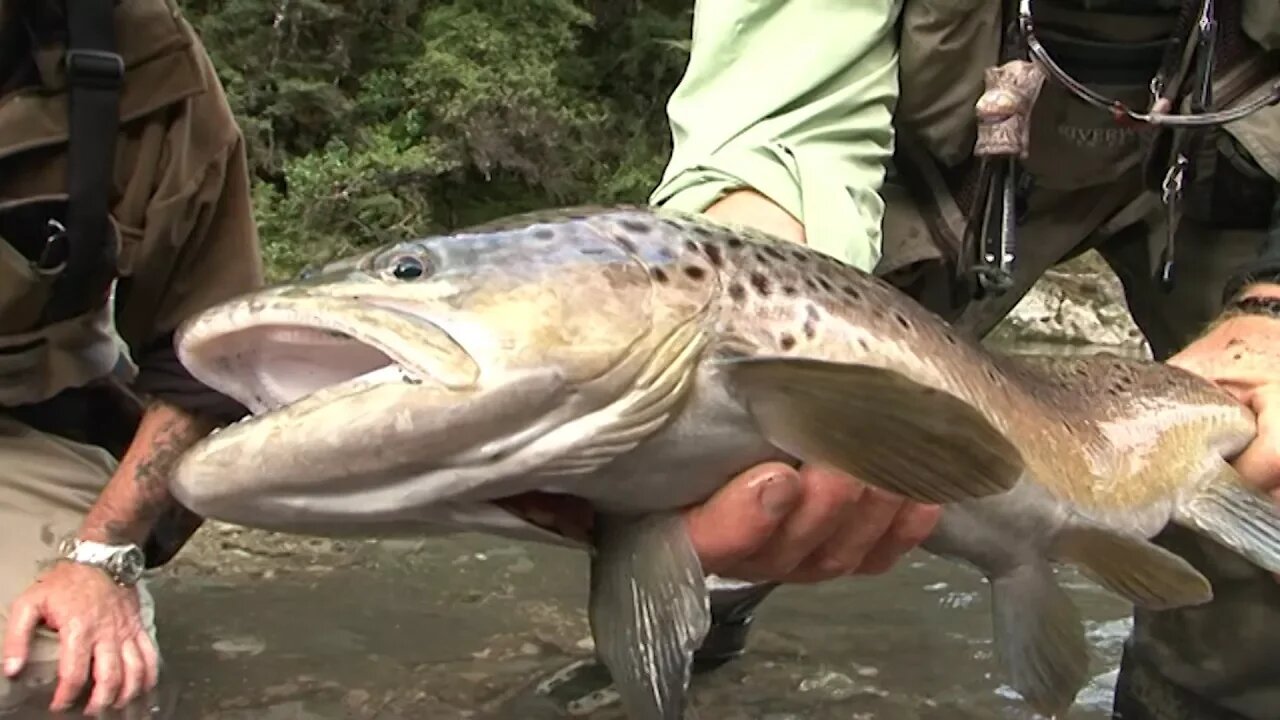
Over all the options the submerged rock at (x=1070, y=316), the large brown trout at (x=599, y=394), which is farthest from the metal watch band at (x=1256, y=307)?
the submerged rock at (x=1070, y=316)

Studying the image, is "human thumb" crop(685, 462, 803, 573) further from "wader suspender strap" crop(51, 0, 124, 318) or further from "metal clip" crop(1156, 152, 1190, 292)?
"wader suspender strap" crop(51, 0, 124, 318)

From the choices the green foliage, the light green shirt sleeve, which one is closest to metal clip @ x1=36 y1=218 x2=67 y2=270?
the light green shirt sleeve

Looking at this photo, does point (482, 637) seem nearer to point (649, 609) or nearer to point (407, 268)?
point (649, 609)

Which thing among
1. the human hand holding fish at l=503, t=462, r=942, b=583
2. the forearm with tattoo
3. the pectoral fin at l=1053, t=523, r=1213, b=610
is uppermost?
the human hand holding fish at l=503, t=462, r=942, b=583

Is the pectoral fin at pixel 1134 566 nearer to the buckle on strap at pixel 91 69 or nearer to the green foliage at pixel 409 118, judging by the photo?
the buckle on strap at pixel 91 69

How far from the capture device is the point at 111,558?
246 centimetres

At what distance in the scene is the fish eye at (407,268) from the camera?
1.35 m

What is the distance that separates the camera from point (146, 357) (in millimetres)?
2672

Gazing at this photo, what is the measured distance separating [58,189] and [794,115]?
3.91 feet

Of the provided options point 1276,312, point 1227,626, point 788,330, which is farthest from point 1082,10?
point 788,330

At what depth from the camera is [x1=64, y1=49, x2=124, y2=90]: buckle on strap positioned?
7.64ft

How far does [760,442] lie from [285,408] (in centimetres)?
46

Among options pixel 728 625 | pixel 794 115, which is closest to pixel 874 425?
pixel 794 115

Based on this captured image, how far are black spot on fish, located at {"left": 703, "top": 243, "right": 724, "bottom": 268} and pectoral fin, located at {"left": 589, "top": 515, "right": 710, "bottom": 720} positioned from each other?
26 centimetres
